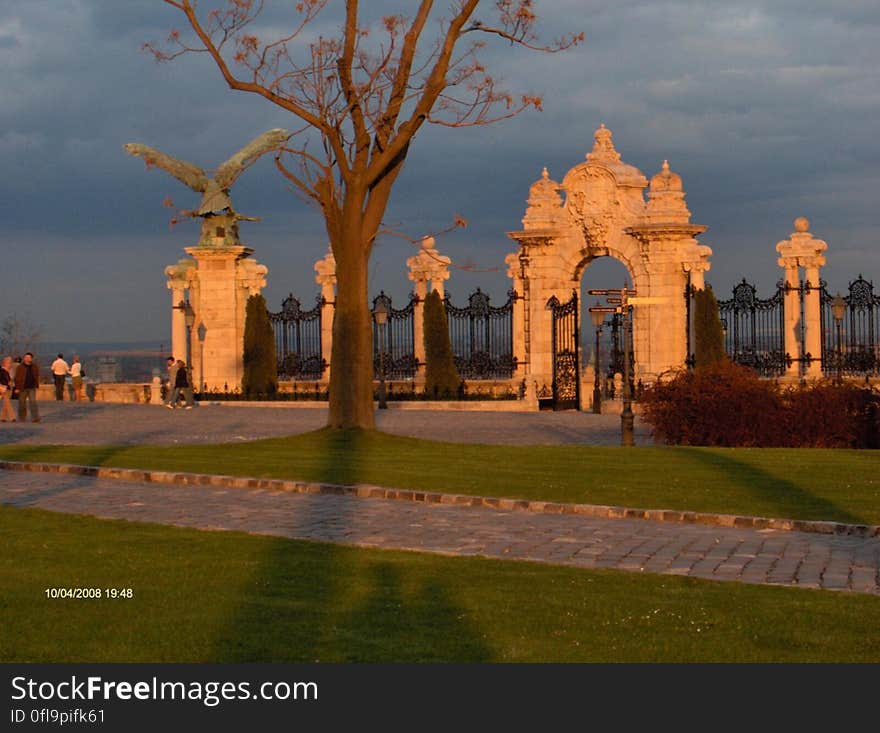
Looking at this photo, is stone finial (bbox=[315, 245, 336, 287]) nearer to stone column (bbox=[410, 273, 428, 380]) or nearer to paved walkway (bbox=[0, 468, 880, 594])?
stone column (bbox=[410, 273, 428, 380])

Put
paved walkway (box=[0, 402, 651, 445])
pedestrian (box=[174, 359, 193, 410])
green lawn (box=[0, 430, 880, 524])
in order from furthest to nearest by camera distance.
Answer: pedestrian (box=[174, 359, 193, 410]) < paved walkway (box=[0, 402, 651, 445]) < green lawn (box=[0, 430, 880, 524])

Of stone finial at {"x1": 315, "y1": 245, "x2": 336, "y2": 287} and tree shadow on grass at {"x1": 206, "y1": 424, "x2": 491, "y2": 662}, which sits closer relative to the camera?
tree shadow on grass at {"x1": 206, "y1": 424, "x2": 491, "y2": 662}

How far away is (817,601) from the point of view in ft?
32.9

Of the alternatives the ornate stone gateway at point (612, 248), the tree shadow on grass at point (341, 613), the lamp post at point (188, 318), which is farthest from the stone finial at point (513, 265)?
the tree shadow on grass at point (341, 613)

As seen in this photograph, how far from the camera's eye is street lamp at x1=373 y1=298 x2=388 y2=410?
40.0 meters

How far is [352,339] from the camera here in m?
24.1

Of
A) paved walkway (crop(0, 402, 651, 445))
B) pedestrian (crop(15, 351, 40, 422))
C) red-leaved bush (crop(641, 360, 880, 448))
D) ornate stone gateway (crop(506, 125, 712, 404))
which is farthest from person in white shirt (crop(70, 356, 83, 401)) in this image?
red-leaved bush (crop(641, 360, 880, 448))

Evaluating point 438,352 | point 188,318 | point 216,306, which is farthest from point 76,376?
point 438,352

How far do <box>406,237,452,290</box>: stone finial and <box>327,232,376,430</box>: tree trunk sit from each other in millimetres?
18133

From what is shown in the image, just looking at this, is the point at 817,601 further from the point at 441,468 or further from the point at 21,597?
the point at 441,468

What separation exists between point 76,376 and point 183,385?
8.58 m

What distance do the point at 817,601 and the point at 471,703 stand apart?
12.3 ft

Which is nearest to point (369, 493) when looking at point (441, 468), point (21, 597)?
point (441, 468)
